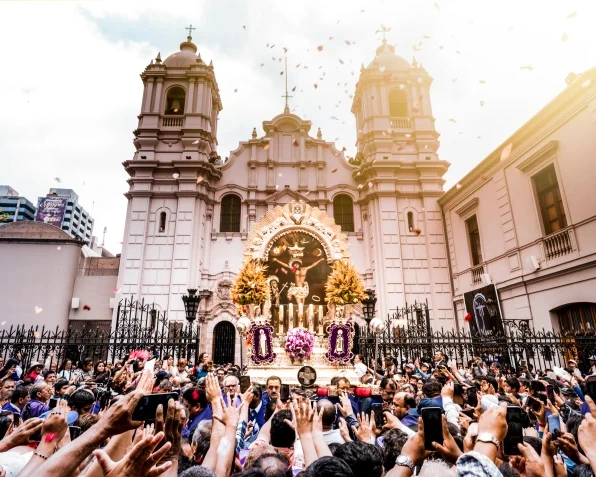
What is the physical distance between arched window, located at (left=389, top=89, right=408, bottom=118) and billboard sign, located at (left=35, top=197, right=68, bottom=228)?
83.4 m

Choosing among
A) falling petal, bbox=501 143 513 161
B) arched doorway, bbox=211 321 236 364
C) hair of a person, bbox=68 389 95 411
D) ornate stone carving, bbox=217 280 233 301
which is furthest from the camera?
ornate stone carving, bbox=217 280 233 301

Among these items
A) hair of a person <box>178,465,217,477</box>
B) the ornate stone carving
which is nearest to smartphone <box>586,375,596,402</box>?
hair of a person <box>178,465,217,477</box>

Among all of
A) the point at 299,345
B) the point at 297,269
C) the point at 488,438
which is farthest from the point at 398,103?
the point at 488,438

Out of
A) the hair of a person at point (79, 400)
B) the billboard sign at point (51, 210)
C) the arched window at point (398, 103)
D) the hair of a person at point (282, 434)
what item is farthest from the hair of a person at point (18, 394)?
the billboard sign at point (51, 210)

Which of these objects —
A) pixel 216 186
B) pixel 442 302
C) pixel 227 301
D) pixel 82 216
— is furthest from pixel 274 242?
pixel 82 216

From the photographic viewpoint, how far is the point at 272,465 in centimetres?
224

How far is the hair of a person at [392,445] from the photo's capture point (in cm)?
287

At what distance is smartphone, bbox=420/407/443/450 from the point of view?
93.6 inches

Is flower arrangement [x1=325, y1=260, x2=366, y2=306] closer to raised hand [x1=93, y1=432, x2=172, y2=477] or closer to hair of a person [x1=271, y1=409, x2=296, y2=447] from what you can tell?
hair of a person [x1=271, y1=409, x2=296, y2=447]

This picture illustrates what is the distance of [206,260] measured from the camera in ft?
70.1

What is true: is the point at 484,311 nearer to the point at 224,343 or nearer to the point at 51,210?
the point at 224,343

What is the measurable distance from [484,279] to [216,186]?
1541cm

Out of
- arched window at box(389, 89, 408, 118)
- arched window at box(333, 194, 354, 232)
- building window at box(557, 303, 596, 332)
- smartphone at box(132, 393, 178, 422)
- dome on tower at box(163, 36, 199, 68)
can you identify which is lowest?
smartphone at box(132, 393, 178, 422)

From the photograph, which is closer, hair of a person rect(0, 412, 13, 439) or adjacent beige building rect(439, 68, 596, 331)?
hair of a person rect(0, 412, 13, 439)
